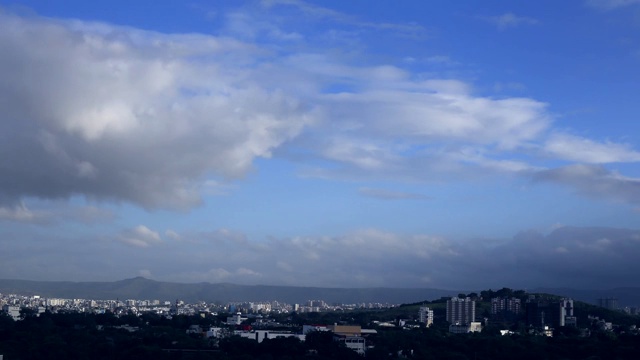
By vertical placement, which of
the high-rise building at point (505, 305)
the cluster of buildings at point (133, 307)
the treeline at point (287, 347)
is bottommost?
the treeline at point (287, 347)

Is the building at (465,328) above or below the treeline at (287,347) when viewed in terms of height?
above

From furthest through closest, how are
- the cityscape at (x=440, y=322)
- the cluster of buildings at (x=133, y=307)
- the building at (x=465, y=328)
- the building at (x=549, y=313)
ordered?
1. the cluster of buildings at (x=133, y=307)
2. the building at (x=549, y=313)
3. the building at (x=465, y=328)
4. the cityscape at (x=440, y=322)

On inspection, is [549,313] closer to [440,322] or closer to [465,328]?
[440,322]

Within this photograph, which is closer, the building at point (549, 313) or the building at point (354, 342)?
the building at point (354, 342)

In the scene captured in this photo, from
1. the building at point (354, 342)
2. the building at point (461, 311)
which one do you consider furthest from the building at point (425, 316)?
the building at point (354, 342)

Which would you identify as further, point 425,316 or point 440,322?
point 440,322

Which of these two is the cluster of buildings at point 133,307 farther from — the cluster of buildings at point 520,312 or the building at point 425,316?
the cluster of buildings at point 520,312

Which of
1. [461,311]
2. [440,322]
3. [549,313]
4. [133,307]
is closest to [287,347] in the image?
[440,322]

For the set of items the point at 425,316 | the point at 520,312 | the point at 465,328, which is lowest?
the point at 465,328

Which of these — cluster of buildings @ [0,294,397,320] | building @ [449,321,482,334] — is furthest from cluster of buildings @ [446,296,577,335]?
cluster of buildings @ [0,294,397,320]

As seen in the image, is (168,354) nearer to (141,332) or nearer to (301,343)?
(301,343)

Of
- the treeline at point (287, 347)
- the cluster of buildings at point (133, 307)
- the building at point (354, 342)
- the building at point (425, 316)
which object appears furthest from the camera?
the cluster of buildings at point (133, 307)

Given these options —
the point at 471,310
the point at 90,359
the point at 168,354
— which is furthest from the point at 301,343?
the point at 471,310
